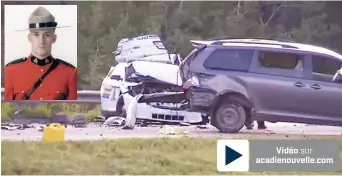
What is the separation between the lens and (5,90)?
597 centimetres

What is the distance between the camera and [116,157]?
19.5 ft

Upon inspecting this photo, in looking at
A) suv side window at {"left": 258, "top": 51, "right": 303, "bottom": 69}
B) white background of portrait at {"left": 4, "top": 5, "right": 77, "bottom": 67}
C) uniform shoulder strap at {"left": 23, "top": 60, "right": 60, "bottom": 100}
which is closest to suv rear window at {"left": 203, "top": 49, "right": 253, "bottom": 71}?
suv side window at {"left": 258, "top": 51, "right": 303, "bottom": 69}

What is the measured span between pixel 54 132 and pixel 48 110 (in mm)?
206

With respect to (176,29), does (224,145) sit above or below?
below

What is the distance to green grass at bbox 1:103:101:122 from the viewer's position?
593 centimetres

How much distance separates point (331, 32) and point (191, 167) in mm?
1741

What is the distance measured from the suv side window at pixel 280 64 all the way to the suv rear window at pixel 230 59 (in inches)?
3.8

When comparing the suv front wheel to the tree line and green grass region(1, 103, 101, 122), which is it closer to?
the tree line

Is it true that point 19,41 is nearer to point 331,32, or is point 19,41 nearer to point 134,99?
point 134,99

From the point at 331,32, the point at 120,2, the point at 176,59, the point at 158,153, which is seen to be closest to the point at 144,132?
the point at 158,153

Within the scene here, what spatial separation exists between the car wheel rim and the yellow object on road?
4.72ft

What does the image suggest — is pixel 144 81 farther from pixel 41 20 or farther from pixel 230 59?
Result: pixel 41 20

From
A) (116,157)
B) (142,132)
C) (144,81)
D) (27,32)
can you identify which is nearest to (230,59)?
(144,81)

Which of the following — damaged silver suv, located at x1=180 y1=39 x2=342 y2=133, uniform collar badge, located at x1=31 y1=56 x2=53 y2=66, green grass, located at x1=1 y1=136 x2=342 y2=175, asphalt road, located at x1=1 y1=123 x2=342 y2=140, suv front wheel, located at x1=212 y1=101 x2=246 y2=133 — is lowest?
green grass, located at x1=1 y1=136 x2=342 y2=175
